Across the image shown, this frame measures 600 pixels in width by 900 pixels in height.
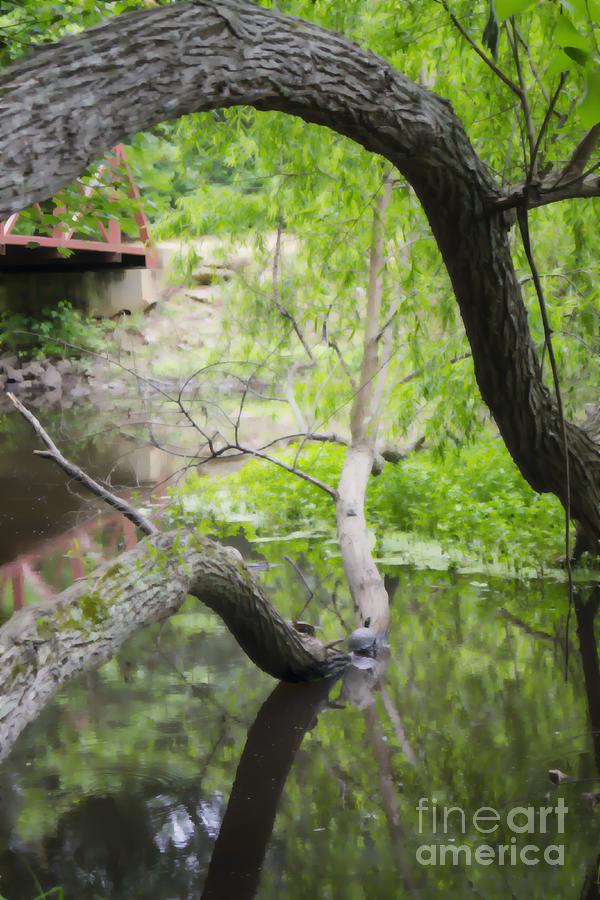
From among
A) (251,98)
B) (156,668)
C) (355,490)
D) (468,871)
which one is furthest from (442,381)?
(251,98)

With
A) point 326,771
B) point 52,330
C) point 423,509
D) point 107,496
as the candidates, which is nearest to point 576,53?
point 107,496

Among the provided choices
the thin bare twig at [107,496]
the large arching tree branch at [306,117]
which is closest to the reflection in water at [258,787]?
the thin bare twig at [107,496]

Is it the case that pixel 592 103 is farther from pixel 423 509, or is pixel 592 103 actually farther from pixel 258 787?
pixel 423 509

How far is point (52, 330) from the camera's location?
73.1ft

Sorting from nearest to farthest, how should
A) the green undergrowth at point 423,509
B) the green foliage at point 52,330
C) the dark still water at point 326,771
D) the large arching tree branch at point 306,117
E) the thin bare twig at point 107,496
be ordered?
the large arching tree branch at point 306,117
the dark still water at point 326,771
the thin bare twig at point 107,496
the green undergrowth at point 423,509
the green foliage at point 52,330

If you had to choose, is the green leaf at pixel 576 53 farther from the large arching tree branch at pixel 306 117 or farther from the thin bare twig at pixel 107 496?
the thin bare twig at pixel 107 496

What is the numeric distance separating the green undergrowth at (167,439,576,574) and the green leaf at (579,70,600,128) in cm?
560

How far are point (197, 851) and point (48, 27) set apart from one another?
401cm

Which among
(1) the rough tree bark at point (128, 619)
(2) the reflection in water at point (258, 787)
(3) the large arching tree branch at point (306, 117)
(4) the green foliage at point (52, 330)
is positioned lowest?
(2) the reflection in water at point (258, 787)

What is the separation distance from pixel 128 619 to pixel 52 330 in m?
19.6

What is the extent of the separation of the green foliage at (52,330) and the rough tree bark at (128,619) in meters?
17.3

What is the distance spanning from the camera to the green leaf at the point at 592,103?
103cm

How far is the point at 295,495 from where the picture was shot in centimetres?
881

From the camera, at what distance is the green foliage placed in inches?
846
